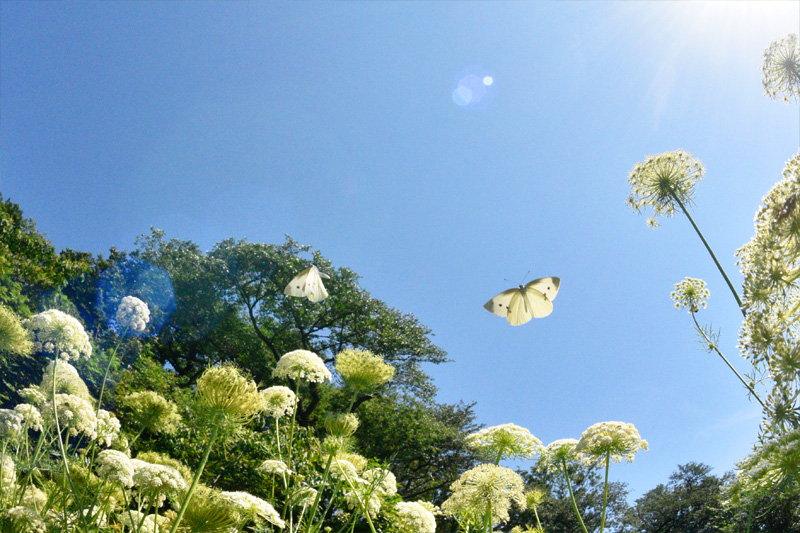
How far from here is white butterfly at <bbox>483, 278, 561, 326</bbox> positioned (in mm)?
5969

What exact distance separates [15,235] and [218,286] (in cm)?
1016

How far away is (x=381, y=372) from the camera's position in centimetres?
347

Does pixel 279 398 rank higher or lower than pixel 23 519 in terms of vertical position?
higher

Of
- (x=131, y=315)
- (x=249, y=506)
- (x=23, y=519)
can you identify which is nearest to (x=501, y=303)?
(x=249, y=506)

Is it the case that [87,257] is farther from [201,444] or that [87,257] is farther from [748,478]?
[748,478]

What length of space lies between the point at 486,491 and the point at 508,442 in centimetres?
81

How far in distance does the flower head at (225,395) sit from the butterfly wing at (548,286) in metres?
4.39

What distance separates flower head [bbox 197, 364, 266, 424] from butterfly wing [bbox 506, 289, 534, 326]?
4204mm

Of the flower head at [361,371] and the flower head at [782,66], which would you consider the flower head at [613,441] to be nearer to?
the flower head at [361,371]

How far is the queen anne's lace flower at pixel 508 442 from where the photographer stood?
14.1 feet

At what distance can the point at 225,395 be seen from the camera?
8.04 ft

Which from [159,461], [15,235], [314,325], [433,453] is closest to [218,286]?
[314,325]

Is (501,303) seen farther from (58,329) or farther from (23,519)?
(23,519)

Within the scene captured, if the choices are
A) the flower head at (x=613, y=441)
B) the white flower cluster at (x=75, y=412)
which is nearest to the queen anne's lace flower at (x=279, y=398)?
the white flower cluster at (x=75, y=412)
